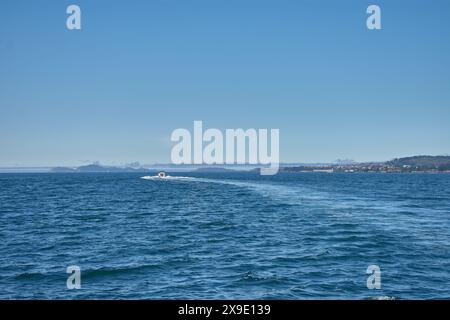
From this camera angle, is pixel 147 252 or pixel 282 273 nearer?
pixel 282 273

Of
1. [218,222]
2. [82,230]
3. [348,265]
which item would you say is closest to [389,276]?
[348,265]

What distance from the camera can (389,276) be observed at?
70.1 ft

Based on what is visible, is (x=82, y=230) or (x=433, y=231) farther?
(x=82, y=230)

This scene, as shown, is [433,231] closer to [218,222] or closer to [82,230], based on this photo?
[218,222]

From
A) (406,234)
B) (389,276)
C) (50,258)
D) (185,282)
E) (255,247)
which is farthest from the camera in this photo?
(406,234)
